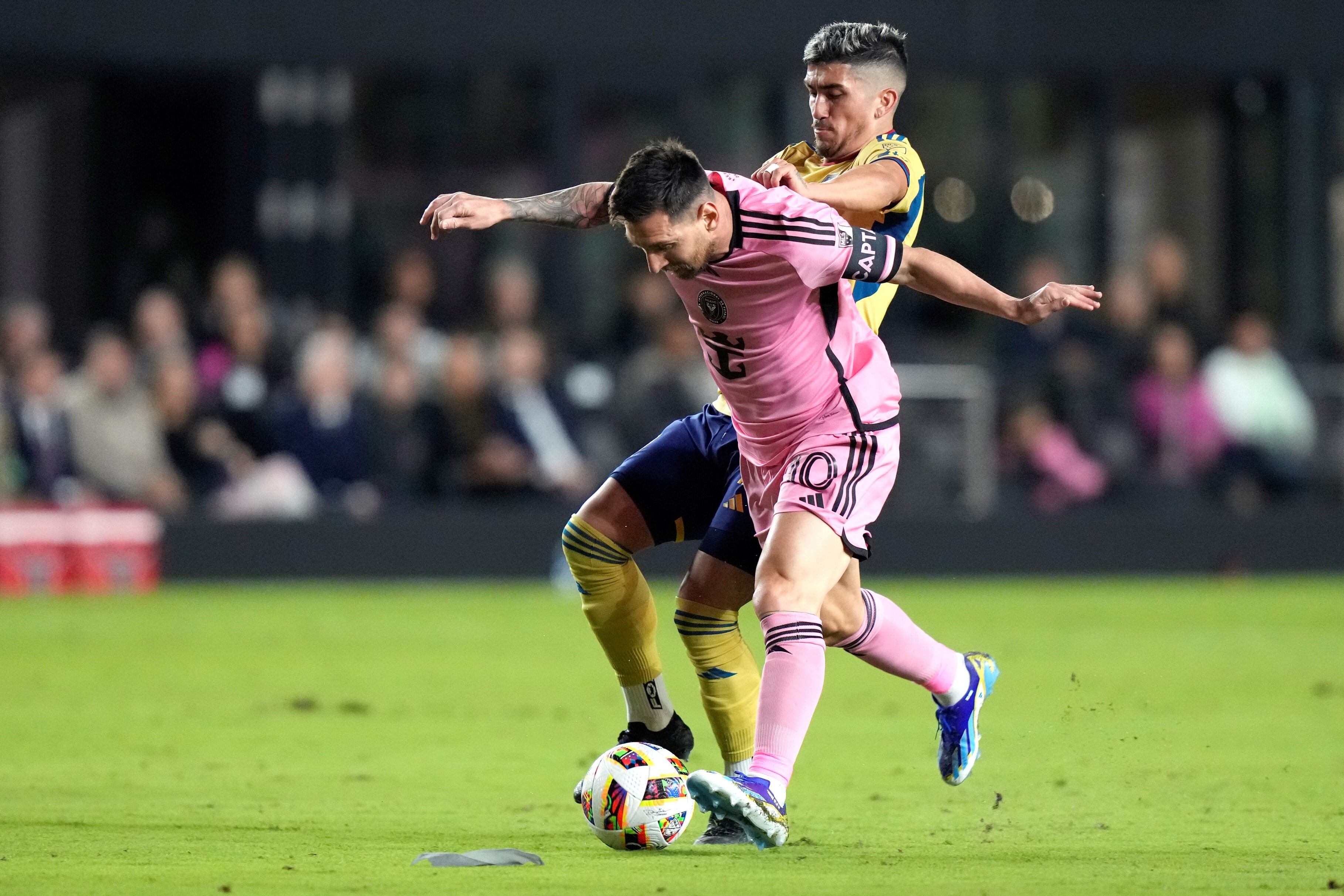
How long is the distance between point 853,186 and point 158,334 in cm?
1016

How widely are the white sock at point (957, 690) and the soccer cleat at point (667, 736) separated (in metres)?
0.81

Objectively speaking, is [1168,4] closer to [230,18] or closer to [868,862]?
[230,18]

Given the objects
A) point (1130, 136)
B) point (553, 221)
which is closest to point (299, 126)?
point (1130, 136)

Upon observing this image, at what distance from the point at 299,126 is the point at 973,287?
41.1 ft

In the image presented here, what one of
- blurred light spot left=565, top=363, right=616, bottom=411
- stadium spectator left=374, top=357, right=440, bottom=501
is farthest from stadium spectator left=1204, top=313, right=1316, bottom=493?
stadium spectator left=374, top=357, right=440, bottom=501

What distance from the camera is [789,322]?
5.71 meters

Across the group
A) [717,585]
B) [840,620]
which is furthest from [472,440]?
[840,620]

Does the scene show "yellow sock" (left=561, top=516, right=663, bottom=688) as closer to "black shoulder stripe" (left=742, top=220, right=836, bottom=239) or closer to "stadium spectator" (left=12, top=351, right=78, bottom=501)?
"black shoulder stripe" (left=742, top=220, right=836, bottom=239)

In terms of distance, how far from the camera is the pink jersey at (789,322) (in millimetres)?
5520

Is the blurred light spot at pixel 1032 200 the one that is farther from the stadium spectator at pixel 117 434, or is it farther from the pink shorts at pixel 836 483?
the pink shorts at pixel 836 483

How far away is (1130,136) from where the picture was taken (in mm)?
18562

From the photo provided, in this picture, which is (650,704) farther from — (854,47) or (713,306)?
(854,47)

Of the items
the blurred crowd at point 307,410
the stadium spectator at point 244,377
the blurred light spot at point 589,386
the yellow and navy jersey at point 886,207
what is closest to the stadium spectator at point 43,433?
the blurred crowd at point 307,410

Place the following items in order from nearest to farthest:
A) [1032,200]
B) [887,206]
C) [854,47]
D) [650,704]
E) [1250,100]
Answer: [887,206] → [854,47] → [650,704] → [1032,200] → [1250,100]
